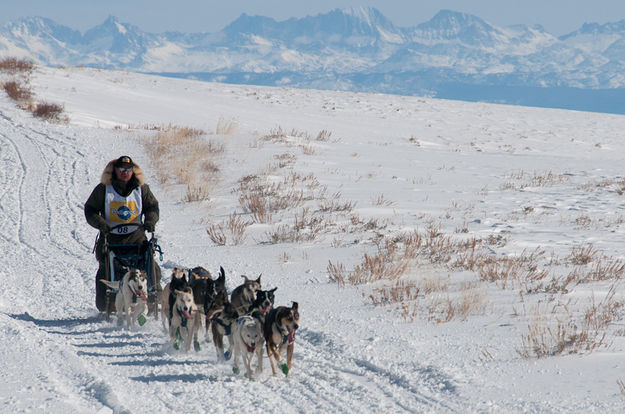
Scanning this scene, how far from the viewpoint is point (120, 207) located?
21.9 ft

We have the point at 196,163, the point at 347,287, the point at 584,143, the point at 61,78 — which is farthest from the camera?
the point at 61,78

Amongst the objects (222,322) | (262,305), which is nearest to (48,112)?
(222,322)

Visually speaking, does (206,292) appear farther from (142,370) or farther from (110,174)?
(110,174)

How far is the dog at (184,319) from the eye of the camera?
5.64m

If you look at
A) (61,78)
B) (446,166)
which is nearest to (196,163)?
(446,166)

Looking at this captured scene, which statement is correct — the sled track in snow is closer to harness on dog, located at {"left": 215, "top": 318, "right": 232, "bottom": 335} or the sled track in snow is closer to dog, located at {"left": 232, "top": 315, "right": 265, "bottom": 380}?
dog, located at {"left": 232, "top": 315, "right": 265, "bottom": 380}

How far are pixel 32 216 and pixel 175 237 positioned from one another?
3.29 meters

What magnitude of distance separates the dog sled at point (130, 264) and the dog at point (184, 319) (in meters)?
0.97

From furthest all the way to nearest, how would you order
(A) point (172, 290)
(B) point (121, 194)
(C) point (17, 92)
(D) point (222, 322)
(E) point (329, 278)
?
(C) point (17, 92), (E) point (329, 278), (B) point (121, 194), (A) point (172, 290), (D) point (222, 322)

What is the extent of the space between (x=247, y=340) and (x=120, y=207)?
260cm

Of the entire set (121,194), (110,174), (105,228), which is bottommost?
(105,228)

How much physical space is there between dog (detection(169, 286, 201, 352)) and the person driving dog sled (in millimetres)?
1176

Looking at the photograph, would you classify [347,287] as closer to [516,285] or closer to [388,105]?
[516,285]

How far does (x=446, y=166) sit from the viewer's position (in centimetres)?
1866
